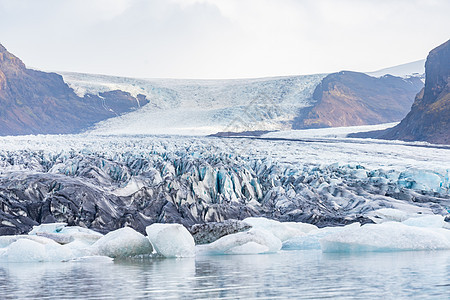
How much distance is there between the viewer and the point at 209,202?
1623cm

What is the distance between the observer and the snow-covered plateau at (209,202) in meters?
9.88

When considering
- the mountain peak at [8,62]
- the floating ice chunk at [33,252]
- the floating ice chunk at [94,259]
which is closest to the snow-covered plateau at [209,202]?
the floating ice chunk at [33,252]

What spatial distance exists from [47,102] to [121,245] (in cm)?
5519

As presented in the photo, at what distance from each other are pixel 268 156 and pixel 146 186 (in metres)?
8.90

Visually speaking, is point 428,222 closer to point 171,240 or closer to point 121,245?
point 171,240

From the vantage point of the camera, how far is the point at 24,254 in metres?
9.33

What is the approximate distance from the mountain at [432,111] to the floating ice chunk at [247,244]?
29939mm

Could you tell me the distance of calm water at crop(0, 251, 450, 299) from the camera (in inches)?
229

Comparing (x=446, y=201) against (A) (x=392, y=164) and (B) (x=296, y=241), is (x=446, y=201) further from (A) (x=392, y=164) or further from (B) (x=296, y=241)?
(B) (x=296, y=241)

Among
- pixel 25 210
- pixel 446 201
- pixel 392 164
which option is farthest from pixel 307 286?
pixel 392 164

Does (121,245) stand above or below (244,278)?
above

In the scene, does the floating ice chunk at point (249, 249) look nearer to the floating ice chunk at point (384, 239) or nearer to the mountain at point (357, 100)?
the floating ice chunk at point (384, 239)

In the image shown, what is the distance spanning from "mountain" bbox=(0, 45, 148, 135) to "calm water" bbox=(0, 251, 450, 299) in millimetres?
51210

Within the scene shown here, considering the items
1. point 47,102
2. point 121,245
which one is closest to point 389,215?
point 121,245
